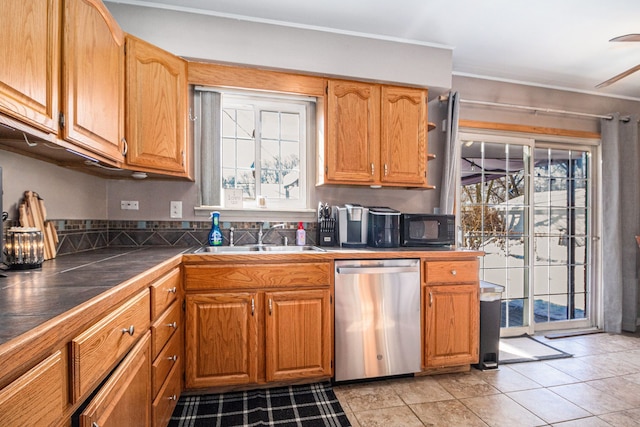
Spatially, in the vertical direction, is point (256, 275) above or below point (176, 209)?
below

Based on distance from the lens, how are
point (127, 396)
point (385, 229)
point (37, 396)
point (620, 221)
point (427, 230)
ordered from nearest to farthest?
1. point (37, 396)
2. point (127, 396)
3. point (385, 229)
4. point (427, 230)
5. point (620, 221)

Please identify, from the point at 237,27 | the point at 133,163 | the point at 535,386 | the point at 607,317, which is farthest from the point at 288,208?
the point at 607,317

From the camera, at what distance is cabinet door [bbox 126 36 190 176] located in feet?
6.14

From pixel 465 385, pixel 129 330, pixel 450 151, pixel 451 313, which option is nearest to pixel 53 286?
pixel 129 330

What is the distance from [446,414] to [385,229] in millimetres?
1145

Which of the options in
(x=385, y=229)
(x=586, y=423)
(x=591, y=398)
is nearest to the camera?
(x=586, y=423)

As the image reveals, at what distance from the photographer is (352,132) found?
242 centimetres

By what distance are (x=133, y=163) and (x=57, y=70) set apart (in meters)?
0.76

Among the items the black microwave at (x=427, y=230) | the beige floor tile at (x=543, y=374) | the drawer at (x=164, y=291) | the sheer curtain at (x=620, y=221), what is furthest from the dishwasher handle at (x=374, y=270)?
the sheer curtain at (x=620, y=221)

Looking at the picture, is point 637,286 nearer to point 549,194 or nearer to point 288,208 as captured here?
point 549,194

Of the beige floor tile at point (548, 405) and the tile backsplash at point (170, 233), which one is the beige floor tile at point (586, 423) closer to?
the beige floor tile at point (548, 405)

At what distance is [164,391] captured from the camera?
4.70 feet

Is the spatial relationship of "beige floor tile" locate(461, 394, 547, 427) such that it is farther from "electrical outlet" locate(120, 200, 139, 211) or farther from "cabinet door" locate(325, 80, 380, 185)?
"electrical outlet" locate(120, 200, 139, 211)

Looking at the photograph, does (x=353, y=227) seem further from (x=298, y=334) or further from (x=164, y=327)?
(x=164, y=327)
